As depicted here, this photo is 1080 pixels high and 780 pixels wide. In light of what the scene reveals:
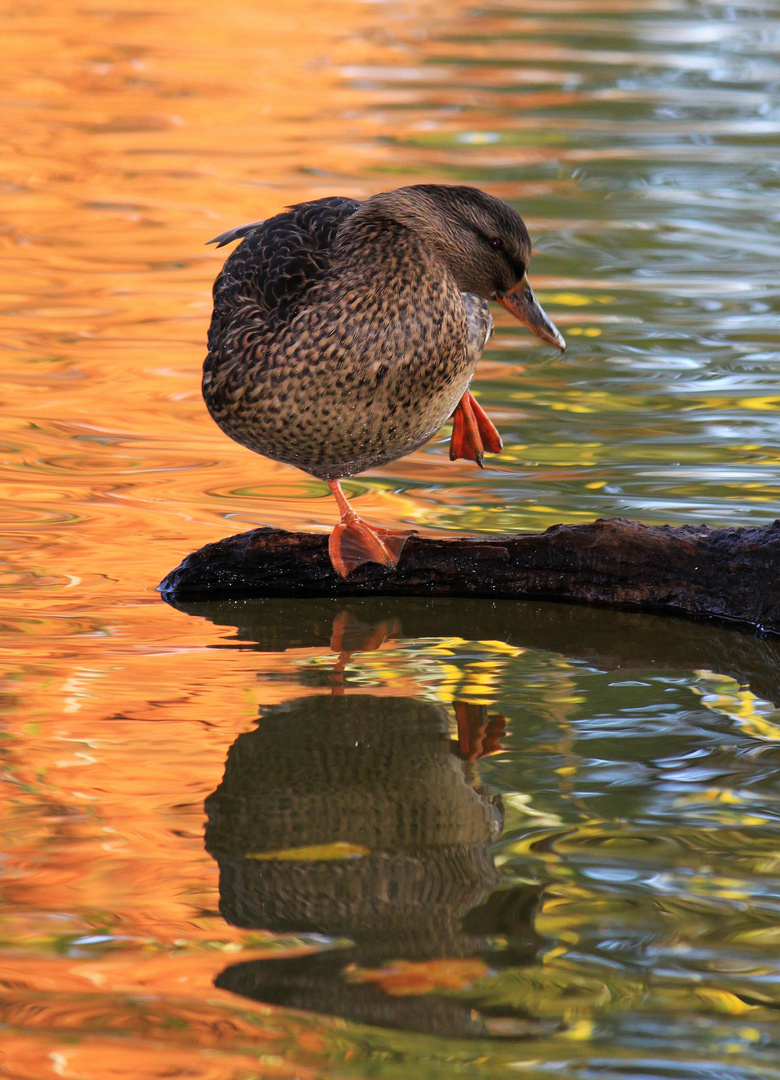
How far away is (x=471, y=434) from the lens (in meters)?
5.06

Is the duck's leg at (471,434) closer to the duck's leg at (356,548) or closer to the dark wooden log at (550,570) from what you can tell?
the dark wooden log at (550,570)

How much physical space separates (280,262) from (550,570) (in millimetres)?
1187

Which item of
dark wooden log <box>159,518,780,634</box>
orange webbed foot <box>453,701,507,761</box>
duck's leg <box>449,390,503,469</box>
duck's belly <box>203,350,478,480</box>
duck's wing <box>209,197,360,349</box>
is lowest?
orange webbed foot <box>453,701,507,761</box>

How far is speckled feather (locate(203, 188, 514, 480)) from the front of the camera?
4102 millimetres

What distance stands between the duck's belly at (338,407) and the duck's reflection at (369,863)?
754mm

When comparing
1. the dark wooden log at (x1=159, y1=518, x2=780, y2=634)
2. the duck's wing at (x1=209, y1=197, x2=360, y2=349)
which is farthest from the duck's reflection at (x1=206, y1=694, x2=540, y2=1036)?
the duck's wing at (x1=209, y1=197, x2=360, y2=349)

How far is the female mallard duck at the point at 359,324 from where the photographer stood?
4109 mm

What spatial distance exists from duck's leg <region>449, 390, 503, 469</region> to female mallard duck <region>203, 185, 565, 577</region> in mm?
515

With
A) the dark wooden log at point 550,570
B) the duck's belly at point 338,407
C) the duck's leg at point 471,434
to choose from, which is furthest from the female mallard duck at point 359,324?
the duck's leg at point 471,434

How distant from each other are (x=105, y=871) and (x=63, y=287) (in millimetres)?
5823

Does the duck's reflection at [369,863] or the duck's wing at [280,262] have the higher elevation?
the duck's wing at [280,262]

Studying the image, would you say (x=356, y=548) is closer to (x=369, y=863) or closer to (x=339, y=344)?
(x=339, y=344)

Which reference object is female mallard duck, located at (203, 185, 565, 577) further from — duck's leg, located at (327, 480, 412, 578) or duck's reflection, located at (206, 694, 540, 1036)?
duck's reflection, located at (206, 694, 540, 1036)

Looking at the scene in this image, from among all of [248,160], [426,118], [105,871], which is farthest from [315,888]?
[426,118]
